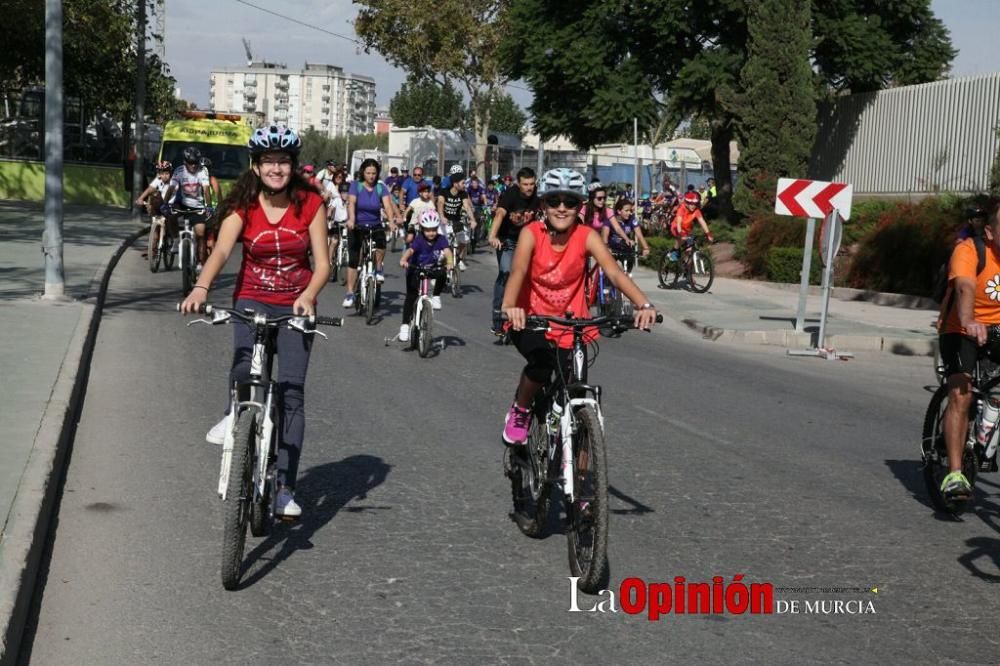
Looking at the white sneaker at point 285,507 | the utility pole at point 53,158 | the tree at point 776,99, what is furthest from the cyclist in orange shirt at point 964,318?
the tree at point 776,99

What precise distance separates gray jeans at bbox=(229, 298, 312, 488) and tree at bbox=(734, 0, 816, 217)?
27512mm

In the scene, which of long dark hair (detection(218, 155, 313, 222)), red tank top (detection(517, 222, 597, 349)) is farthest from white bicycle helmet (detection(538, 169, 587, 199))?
long dark hair (detection(218, 155, 313, 222))

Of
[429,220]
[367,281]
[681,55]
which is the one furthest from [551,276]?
[681,55]

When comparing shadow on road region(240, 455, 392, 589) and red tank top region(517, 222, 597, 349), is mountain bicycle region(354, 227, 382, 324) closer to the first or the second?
shadow on road region(240, 455, 392, 589)

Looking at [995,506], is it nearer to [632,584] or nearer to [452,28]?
[632,584]

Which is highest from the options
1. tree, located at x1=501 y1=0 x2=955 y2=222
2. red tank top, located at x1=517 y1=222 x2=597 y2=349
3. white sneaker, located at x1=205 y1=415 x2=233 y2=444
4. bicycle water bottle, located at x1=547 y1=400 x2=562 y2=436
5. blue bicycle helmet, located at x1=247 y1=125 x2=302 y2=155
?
tree, located at x1=501 y1=0 x2=955 y2=222

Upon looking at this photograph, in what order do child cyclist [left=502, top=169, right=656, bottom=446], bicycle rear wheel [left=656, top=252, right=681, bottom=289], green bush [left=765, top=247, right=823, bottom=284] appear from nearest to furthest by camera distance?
1. child cyclist [left=502, top=169, right=656, bottom=446]
2. bicycle rear wheel [left=656, top=252, right=681, bottom=289]
3. green bush [left=765, top=247, right=823, bottom=284]

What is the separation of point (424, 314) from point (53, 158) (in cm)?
536

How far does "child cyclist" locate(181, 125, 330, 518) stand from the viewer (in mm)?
6223

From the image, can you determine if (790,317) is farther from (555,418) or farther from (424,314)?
(555,418)

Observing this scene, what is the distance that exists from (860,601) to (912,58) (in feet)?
119

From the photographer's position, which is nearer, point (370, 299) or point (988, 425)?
point (988, 425)

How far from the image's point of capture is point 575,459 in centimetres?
585

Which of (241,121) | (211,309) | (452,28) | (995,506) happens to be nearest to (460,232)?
(241,121)
